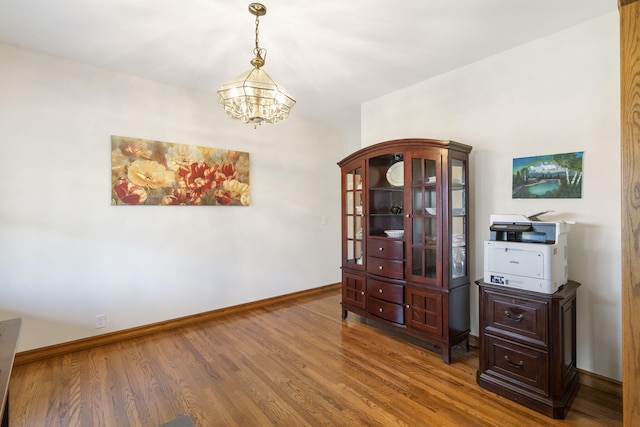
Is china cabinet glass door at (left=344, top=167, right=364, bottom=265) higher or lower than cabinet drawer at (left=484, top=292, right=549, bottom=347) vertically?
higher

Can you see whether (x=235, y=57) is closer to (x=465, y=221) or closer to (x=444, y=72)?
(x=444, y=72)

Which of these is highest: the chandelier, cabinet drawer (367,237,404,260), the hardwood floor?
the chandelier

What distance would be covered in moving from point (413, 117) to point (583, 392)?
272 centimetres

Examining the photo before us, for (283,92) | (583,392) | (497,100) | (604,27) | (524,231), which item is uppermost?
(604,27)

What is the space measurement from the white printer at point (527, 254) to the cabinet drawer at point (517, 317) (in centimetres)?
10

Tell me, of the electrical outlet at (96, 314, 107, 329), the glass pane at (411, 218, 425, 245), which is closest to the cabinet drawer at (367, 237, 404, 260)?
the glass pane at (411, 218, 425, 245)

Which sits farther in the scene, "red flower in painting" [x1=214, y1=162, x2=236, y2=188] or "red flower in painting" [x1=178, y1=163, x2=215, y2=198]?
"red flower in painting" [x1=214, y1=162, x2=236, y2=188]

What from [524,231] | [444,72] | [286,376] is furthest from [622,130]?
[286,376]

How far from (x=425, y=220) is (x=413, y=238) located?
7.9 inches

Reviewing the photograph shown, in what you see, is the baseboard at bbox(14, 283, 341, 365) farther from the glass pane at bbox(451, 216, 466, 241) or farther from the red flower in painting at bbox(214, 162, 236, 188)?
the glass pane at bbox(451, 216, 466, 241)

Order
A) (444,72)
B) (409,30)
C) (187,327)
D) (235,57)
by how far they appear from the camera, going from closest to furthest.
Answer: (409,30) < (235,57) < (444,72) < (187,327)

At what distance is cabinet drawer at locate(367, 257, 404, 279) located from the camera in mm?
2855

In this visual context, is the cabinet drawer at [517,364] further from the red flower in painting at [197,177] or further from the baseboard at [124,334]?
the red flower in painting at [197,177]

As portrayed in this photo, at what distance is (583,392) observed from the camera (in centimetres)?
209
